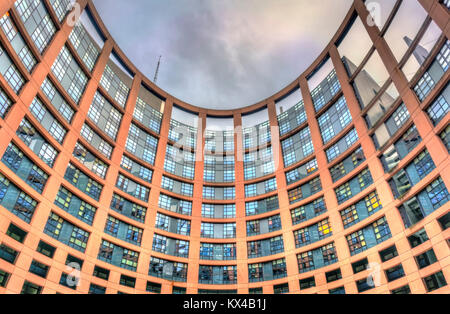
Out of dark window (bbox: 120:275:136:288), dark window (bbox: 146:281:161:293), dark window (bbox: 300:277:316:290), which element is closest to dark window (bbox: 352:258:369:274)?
dark window (bbox: 300:277:316:290)

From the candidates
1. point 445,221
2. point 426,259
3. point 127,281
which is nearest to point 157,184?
point 127,281

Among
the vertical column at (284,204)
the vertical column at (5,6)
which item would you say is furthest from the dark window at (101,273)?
the vertical column at (5,6)

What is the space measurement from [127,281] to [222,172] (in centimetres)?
2753

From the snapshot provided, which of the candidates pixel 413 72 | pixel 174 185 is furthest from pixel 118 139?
pixel 413 72

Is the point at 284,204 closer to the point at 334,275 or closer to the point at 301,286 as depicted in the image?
the point at 301,286

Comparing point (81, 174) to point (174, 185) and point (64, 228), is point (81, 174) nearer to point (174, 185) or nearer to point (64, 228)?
Result: point (64, 228)

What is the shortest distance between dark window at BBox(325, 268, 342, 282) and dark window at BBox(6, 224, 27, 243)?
3941 cm

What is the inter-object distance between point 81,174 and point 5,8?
73.3ft

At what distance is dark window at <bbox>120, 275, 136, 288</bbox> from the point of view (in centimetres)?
4553

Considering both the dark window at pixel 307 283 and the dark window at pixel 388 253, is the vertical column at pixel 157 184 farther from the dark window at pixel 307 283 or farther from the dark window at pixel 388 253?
the dark window at pixel 388 253

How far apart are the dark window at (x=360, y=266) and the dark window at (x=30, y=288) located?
38801 millimetres

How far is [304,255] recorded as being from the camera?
4934 centimetres

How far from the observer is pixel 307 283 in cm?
4716

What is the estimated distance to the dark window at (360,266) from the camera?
135 feet
